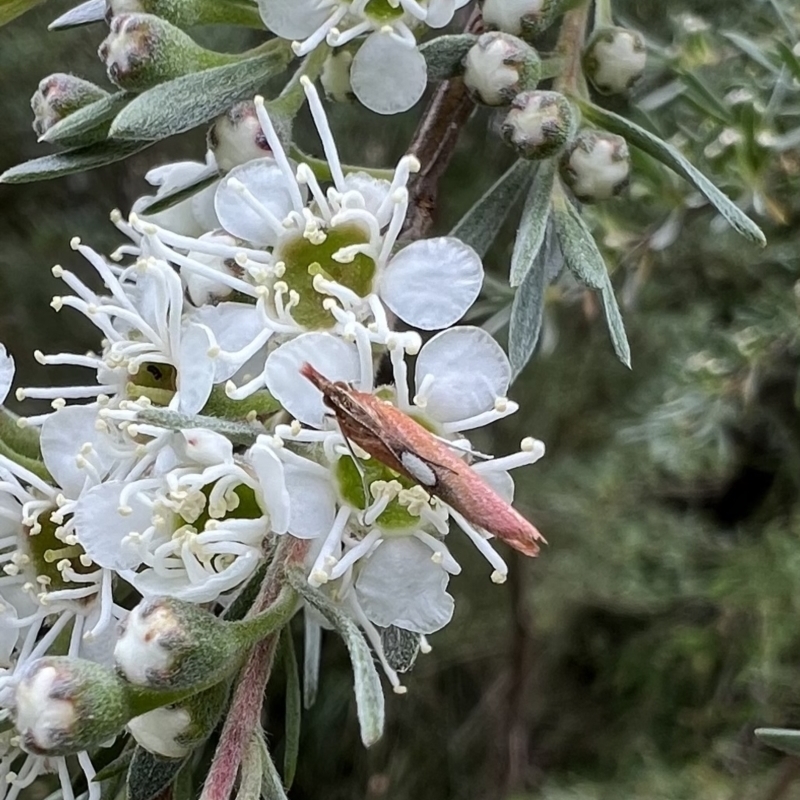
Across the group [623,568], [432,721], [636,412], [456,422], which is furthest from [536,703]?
[456,422]

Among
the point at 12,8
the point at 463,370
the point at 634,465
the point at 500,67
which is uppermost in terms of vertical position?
the point at 12,8

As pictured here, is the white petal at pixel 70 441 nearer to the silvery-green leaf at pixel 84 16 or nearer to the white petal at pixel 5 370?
the white petal at pixel 5 370

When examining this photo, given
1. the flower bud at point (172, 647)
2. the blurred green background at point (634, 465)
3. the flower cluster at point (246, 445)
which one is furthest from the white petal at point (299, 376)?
the blurred green background at point (634, 465)

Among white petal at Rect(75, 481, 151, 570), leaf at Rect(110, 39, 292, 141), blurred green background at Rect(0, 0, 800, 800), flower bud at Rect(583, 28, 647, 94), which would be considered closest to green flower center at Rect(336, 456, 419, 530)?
white petal at Rect(75, 481, 151, 570)

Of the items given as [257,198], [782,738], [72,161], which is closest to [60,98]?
[72,161]

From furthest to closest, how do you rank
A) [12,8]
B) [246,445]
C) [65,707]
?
1. [12,8]
2. [246,445]
3. [65,707]

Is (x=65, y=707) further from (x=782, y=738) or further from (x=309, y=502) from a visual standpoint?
(x=782, y=738)

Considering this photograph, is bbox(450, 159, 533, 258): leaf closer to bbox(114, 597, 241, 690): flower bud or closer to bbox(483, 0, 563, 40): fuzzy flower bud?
bbox(483, 0, 563, 40): fuzzy flower bud

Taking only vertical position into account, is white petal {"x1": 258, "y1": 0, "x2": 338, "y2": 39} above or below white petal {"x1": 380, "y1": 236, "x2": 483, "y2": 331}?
above
